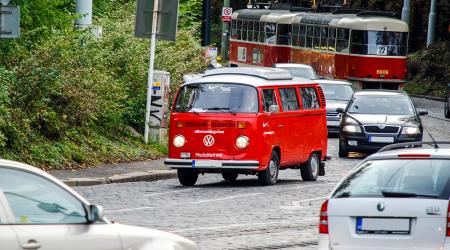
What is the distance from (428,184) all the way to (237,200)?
32.3 ft

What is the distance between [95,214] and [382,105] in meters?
24.1

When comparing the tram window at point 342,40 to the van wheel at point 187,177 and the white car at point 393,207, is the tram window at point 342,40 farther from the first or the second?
the white car at point 393,207

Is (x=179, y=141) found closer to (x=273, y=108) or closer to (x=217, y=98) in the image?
(x=217, y=98)

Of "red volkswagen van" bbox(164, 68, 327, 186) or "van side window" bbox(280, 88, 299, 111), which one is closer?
"red volkswagen van" bbox(164, 68, 327, 186)

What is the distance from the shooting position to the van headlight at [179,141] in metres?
23.6

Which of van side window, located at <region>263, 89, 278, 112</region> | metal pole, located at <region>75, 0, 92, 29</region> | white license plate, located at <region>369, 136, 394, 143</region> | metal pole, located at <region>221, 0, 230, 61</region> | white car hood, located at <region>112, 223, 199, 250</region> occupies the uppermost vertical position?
metal pole, located at <region>75, 0, 92, 29</region>

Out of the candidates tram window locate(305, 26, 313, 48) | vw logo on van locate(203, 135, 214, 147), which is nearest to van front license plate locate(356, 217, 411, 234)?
vw logo on van locate(203, 135, 214, 147)

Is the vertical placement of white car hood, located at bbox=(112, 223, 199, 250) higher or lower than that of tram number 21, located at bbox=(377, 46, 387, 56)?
higher

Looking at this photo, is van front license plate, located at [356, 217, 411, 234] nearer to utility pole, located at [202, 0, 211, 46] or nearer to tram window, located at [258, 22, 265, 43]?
utility pole, located at [202, 0, 211, 46]

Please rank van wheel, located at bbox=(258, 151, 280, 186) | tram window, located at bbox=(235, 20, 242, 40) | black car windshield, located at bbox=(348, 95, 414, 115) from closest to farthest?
1. van wheel, located at bbox=(258, 151, 280, 186)
2. black car windshield, located at bbox=(348, 95, 414, 115)
3. tram window, located at bbox=(235, 20, 242, 40)

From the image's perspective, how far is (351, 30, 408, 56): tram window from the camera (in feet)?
170

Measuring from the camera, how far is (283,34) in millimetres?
61594

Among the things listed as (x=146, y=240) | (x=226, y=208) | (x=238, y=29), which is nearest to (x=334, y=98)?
(x=226, y=208)

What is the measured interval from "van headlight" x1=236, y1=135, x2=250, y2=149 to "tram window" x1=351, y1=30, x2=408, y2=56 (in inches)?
1140
